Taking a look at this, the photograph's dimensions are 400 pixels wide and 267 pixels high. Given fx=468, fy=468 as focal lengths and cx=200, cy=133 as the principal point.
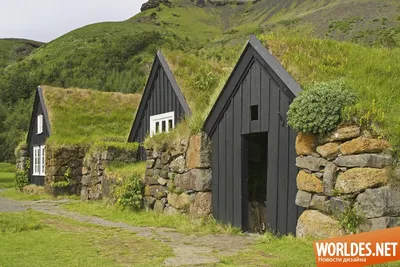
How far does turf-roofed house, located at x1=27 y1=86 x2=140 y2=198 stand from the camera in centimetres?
2228

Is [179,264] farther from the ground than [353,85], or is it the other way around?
[353,85]

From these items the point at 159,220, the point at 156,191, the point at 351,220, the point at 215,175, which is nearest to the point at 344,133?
the point at 351,220

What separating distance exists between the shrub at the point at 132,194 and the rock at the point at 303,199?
22.3 feet

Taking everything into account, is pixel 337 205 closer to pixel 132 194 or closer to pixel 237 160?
pixel 237 160

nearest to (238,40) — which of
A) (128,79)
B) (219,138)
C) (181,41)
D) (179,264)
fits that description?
(128,79)

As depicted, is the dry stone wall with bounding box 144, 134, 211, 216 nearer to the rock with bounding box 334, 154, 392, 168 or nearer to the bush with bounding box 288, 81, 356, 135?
the bush with bounding box 288, 81, 356, 135

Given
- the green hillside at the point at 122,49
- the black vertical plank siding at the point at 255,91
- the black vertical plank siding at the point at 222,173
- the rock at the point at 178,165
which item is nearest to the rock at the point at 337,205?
the black vertical plank siding at the point at 255,91

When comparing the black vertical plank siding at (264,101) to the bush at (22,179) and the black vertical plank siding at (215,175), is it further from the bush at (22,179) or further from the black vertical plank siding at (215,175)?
the bush at (22,179)

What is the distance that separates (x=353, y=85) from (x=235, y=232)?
4.30 m

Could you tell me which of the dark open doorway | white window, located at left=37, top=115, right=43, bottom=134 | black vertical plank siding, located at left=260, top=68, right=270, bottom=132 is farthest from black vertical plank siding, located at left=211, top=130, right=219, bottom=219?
white window, located at left=37, top=115, right=43, bottom=134

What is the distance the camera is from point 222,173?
11.7 m

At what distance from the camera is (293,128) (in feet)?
29.7

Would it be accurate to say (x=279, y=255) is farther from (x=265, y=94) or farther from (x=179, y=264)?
(x=265, y=94)

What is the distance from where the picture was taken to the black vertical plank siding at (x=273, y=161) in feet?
32.7
